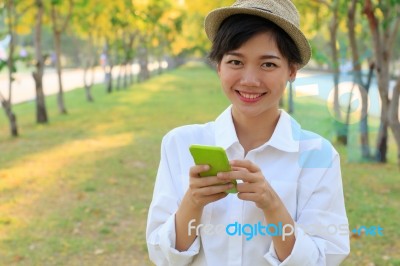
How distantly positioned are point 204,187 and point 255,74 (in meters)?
0.39

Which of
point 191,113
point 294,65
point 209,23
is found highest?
point 209,23

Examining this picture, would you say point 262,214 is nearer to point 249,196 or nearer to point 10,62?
point 249,196

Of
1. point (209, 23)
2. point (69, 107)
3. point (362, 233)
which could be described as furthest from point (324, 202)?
point (69, 107)

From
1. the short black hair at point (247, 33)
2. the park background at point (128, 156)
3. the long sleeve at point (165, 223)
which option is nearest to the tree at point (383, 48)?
the park background at point (128, 156)

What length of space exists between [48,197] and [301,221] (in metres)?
5.26

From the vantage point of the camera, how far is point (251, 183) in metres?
1.47

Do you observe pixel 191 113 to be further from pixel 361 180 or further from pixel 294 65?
pixel 294 65

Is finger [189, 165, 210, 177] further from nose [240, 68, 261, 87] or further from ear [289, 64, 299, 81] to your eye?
ear [289, 64, 299, 81]

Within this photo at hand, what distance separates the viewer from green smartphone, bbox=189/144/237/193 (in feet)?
4.60

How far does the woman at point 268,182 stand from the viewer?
1.60 metres

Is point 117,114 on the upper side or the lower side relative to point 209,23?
lower

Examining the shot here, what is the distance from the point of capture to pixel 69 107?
17.3 metres

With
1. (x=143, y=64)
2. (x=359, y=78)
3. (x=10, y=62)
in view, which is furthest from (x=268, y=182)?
(x=143, y=64)

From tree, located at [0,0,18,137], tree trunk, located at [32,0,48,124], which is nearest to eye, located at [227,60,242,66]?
tree, located at [0,0,18,137]
